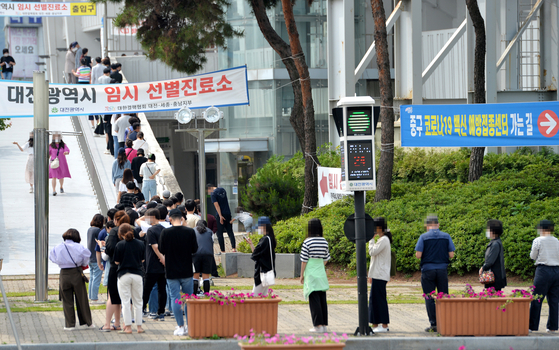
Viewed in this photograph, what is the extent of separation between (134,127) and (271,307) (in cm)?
1082

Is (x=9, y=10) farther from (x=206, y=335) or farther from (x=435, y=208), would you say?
(x=206, y=335)

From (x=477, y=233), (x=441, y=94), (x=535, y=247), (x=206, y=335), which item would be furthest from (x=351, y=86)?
(x=206, y=335)

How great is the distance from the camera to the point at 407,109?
1623 centimetres

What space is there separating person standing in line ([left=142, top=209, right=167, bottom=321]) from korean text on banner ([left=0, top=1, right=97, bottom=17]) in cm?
2749

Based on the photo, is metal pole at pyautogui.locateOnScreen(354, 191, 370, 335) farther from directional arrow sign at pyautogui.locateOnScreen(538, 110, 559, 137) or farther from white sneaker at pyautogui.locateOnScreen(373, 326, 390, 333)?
directional arrow sign at pyautogui.locateOnScreen(538, 110, 559, 137)

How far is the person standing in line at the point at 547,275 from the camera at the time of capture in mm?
9523

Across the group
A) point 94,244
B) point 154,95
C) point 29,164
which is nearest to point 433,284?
point 94,244

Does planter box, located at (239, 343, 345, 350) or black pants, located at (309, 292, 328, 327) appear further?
black pants, located at (309, 292, 328, 327)

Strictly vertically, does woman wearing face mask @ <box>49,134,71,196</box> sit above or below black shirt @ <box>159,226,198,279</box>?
above

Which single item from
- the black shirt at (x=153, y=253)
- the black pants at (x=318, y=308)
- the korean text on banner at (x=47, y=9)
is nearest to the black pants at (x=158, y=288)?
the black shirt at (x=153, y=253)

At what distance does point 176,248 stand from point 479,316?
4.18 m

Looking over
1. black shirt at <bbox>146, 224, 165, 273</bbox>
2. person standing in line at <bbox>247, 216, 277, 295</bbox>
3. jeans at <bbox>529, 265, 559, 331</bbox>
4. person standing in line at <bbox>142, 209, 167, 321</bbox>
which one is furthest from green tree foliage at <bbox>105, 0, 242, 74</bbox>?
jeans at <bbox>529, 265, 559, 331</bbox>

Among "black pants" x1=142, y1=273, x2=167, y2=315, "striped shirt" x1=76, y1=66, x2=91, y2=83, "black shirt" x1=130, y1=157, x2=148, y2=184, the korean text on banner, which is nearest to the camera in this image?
"black pants" x1=142, y1=273, x2=167, y2=315

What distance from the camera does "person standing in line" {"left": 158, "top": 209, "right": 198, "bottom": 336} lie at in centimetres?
914
